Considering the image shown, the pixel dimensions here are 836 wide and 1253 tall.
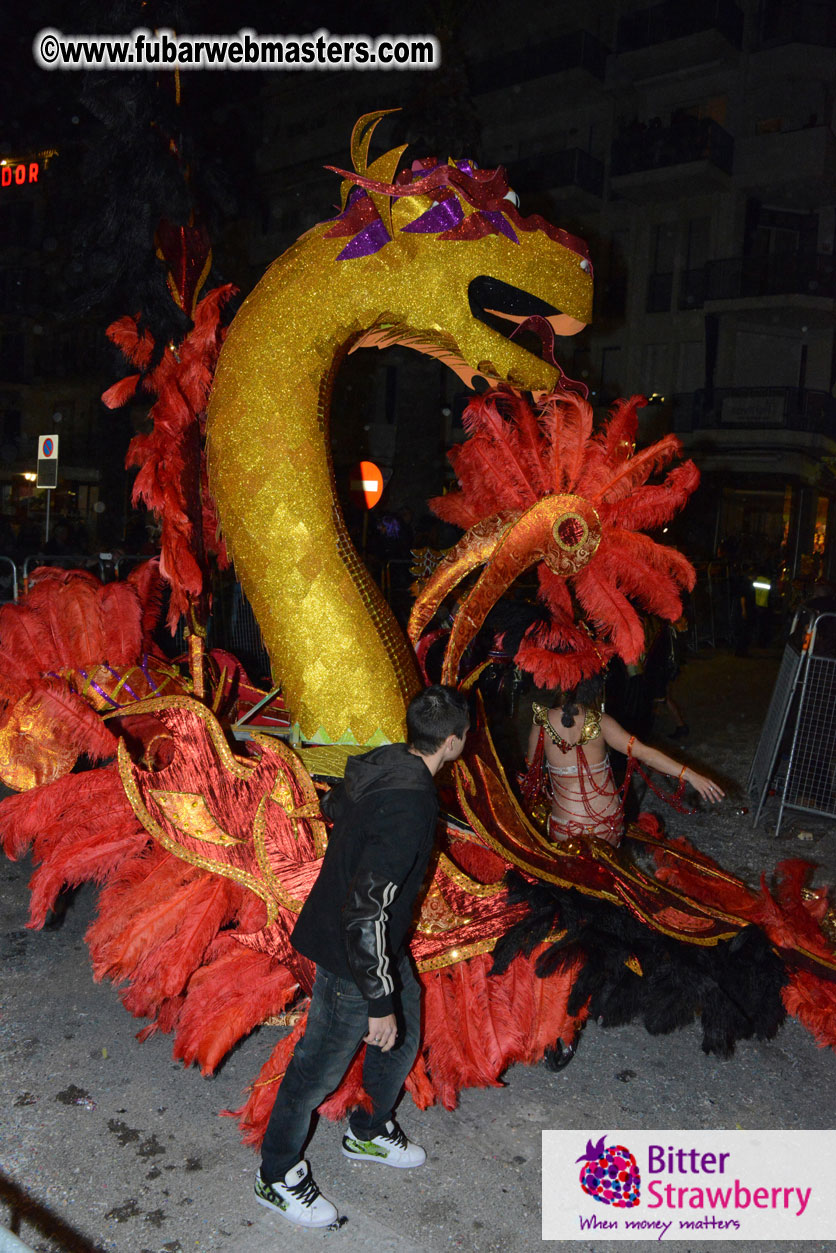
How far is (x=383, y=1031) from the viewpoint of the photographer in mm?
2039

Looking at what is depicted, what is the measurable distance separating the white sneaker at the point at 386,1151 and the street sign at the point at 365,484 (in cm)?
913

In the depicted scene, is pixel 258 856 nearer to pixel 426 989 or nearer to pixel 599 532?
pixel 426 989

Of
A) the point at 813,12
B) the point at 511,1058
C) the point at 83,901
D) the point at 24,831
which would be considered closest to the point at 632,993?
the point at 511,1058

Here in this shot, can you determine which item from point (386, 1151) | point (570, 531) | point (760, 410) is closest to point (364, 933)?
point (386, 1151)

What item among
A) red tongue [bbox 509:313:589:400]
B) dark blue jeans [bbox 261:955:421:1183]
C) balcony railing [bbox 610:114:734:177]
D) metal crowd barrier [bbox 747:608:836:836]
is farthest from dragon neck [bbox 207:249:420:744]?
balcony railing [bbox 610:114:734:177]

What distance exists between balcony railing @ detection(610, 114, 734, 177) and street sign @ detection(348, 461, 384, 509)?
47.1 ft

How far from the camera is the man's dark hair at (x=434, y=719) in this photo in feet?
7.04

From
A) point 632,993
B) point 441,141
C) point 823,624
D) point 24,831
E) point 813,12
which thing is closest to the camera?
point 632,993

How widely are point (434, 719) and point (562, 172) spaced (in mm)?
22397

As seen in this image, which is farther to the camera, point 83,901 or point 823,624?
point 823,624

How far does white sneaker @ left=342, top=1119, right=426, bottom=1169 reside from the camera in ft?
7.98

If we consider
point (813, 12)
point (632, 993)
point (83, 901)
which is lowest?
point (83, 901)

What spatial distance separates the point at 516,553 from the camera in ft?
9.12

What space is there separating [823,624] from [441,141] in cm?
756
